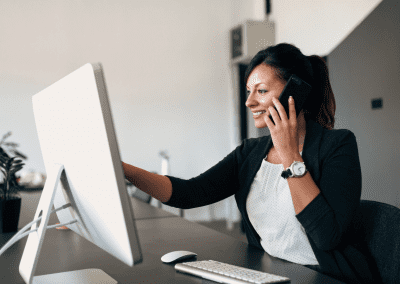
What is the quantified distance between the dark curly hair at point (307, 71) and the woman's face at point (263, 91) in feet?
0.07

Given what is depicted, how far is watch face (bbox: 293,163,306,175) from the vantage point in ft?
3.43

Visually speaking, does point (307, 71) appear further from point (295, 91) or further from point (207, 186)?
point (207, 186)

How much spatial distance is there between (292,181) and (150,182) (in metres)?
0.50

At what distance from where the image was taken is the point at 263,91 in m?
1.29

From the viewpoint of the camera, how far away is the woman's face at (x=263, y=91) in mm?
1271

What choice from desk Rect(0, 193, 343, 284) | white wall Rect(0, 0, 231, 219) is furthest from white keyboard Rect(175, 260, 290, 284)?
white wall Rect(0, 0, 231, 219)

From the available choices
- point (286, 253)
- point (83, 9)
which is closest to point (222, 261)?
point (286, 253)

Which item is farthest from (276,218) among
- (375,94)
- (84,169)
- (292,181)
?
(375,94)

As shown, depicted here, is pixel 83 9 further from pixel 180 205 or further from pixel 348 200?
pixel 348 200

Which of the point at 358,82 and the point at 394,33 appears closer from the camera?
the point at 394,33

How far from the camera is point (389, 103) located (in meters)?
2.77

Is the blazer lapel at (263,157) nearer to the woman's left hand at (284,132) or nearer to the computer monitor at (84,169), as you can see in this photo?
the woman's left hand at (284,132)

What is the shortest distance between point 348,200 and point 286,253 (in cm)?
27

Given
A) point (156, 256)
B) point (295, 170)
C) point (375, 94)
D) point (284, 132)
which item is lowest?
point (156, 256)
